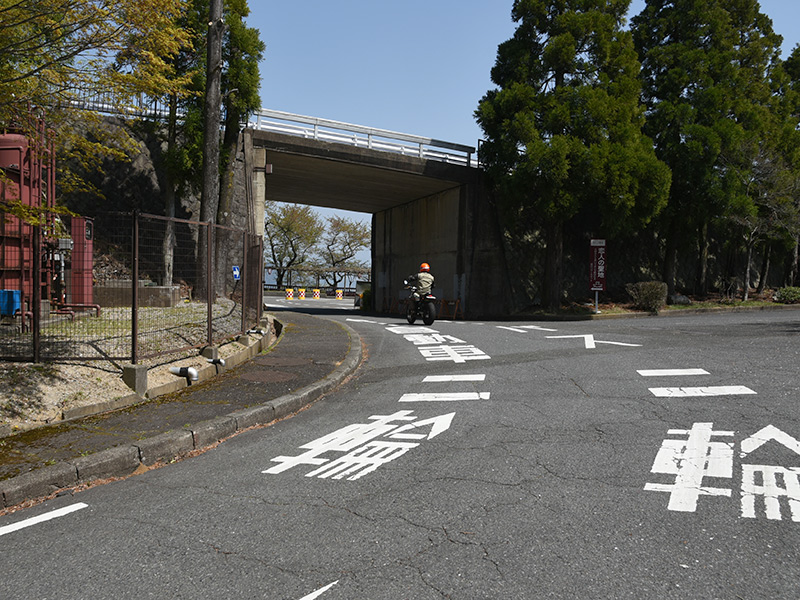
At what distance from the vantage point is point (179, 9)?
22.5ft

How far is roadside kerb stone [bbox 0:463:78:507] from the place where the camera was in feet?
12.6

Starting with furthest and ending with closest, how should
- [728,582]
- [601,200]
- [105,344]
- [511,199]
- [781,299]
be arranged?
[781,299] < [511,199] < [601,200] < [105,344] < [728,582]

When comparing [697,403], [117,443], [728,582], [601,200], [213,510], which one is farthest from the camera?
[601,200]

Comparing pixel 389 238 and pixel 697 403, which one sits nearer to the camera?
pixel 697 403

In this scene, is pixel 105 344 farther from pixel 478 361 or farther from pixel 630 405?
pixel 630 405

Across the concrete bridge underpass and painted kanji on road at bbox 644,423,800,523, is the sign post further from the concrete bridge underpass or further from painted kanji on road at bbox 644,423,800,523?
painted kanji on road at bbox 644,423,800,523

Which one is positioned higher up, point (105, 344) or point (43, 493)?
point (105, 344)

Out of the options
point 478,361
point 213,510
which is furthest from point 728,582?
point 478,361

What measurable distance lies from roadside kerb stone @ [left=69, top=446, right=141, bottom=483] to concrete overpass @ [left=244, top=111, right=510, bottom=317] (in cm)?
1677

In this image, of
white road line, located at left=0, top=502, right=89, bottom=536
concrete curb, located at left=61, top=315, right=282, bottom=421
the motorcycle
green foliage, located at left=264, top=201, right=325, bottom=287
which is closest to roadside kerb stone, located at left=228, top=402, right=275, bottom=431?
concrete curb, located at left=61, top=315, right=282, bottom=421

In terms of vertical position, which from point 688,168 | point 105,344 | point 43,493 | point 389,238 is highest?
point 688,168

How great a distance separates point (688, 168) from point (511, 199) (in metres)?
7.46

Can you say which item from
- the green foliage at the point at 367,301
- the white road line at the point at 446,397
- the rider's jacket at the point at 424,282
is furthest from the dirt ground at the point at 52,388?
the green foliage at the point at 367,301

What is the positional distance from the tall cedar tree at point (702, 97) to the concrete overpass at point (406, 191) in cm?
793
